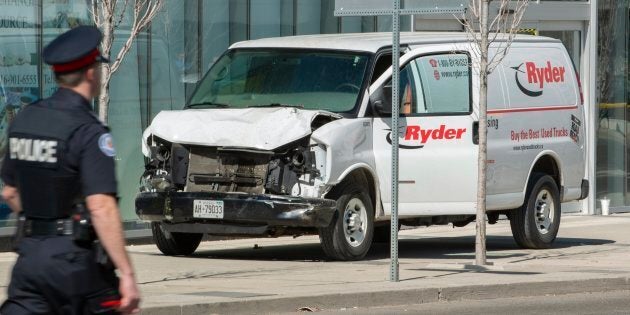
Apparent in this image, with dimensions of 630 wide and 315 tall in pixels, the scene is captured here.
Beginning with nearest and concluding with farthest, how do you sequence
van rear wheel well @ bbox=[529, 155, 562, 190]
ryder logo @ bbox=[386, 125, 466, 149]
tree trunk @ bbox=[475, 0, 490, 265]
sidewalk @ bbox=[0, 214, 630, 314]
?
1. sidewalk @ bbox=[0, 214, 630, 314]
2. tree trunk @ bbox=[475, 0, 490, 265]
3. ryder logo @ bbox=[386, 125, 466, 149]
4. van rear wheel well @ bbox=[529, 155, 562, 190]

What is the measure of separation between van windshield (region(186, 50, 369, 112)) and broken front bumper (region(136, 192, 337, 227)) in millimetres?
1282

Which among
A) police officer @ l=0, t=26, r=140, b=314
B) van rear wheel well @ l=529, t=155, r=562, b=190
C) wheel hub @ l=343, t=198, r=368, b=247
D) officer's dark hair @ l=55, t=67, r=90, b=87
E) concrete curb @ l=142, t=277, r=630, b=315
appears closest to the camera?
police officer @ l=0, t=26, r=140, b=314

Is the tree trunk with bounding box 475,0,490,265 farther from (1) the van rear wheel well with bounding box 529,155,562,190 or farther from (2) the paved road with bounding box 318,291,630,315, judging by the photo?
(1) the van rear wheel well with bounding box 529,155,562,190


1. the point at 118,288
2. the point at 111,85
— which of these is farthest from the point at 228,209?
the point at 118,288

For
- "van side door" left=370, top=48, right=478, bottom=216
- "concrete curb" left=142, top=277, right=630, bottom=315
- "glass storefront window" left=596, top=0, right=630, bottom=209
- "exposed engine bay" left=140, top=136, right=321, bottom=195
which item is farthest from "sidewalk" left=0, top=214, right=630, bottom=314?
"glass storefront window" left=596, top=0, right=630, bottom=209

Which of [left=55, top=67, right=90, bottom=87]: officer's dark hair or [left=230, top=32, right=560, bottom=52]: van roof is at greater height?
[left=230, top=32, right=560, bottom=52]: van roof

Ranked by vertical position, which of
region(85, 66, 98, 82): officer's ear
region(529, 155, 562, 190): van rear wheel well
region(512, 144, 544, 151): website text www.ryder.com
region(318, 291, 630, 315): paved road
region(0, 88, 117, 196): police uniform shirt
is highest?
region(85, 66, 98, 82): officer's ear

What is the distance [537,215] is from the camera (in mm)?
17062

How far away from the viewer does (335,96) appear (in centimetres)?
1500

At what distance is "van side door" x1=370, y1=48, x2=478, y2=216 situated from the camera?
49.5 ft

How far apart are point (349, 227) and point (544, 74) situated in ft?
12.2

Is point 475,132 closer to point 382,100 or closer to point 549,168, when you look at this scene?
point 382,100

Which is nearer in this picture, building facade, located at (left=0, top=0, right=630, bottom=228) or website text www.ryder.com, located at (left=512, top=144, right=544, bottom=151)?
building facade, located at (left=0, top=0, right=630, bottom=228)

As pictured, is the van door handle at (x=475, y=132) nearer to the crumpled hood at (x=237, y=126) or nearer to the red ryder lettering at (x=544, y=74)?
the red ryder lettering at (x=544, y=74)
